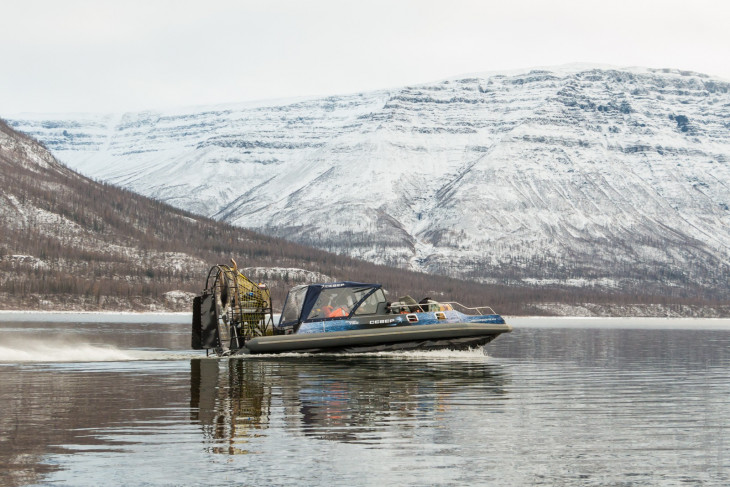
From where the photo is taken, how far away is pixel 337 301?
171 feet

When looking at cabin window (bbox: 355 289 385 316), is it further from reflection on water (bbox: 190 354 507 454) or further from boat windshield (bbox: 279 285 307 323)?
boat windshield (bbox: 279 285 307 323)

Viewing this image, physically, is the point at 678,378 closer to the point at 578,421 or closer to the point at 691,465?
the point at 578,421

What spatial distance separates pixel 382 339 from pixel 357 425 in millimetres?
23755

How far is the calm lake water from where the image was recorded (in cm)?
2064

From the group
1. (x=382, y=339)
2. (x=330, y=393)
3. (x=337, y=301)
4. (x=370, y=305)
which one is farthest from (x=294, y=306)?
(x=330, y=393)

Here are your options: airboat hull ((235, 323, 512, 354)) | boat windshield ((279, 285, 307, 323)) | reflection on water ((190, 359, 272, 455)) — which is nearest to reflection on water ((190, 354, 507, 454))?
reflection on water ((190, 359, 272, 455))

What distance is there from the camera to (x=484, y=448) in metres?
23.4

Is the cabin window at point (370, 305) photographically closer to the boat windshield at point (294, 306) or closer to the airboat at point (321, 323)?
the airboat at point (321, 323)

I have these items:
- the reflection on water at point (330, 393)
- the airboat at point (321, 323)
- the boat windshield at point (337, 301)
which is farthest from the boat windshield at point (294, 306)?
the reflection on water at point (330, 393)

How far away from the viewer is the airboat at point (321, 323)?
49.9 meters

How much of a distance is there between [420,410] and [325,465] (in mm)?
8947

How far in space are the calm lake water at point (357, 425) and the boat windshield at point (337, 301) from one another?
188 inches

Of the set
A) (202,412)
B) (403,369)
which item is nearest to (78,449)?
(202,412)

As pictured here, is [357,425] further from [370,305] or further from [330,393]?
[370,305]
